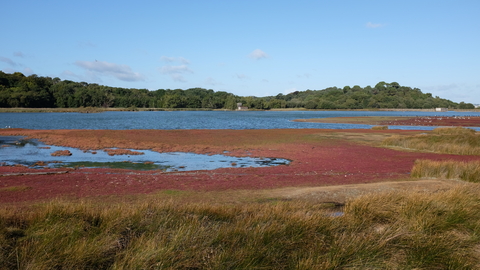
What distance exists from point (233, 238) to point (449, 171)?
13.5 m

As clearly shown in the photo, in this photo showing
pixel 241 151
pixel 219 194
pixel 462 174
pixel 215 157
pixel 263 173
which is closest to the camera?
pixel 219 194

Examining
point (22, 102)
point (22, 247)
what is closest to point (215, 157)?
point (22, 247)

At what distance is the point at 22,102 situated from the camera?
149 m

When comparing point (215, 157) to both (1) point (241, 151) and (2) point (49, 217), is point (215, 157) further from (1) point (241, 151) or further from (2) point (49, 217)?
(2) point (49, 217)

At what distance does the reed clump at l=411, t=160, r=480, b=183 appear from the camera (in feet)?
50.8

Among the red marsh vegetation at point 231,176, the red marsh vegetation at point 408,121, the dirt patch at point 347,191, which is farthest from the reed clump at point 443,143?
the red marsh vegetation at point 408,121

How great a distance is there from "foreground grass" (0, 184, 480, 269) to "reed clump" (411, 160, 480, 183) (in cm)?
800

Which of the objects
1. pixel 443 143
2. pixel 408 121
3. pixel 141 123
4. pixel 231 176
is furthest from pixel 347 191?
pixel 408 121

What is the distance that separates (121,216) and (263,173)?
12.8 metres

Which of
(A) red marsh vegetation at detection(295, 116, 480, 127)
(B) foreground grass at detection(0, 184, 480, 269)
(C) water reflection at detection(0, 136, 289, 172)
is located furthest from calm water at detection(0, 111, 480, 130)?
(B) foreground grass at detection(0, 184, 480, 269)

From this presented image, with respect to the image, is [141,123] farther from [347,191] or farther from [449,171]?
[347,191]

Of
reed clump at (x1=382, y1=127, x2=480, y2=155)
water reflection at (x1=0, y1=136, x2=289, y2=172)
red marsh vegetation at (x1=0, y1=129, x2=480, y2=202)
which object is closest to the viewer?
red marsh vegetation at (x1=0, y1=129, x2=480, y2=202)

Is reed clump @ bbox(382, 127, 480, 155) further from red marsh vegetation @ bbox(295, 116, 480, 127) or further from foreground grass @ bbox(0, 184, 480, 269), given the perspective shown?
red marsh vegetation @ bbox(295, 116, 480, 127)

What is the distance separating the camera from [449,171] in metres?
16.4
